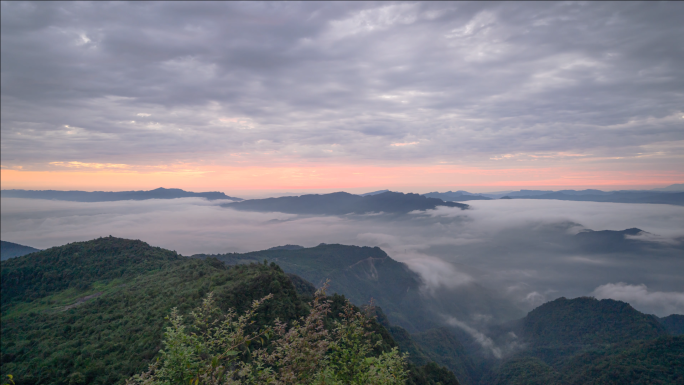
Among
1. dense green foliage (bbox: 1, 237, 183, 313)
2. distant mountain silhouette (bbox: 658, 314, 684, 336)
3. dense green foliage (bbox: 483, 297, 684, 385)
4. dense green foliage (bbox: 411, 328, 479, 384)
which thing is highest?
dense green foliage (bbox: 1, 237, 183, 313)

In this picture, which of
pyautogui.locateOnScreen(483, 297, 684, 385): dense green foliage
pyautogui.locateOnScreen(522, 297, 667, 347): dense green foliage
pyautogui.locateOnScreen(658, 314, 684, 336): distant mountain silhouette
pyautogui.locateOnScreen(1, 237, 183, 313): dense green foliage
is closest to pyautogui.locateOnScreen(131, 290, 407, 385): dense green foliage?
pyautogui.locateOnScreen(1, 237, 183, 313): dense green foliage

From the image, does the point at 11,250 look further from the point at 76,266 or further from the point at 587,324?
the point at 587,324

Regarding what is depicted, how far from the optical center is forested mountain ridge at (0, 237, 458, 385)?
2155 cm

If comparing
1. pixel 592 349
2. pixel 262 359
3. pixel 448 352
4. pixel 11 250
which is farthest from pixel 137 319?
pixel 11 250

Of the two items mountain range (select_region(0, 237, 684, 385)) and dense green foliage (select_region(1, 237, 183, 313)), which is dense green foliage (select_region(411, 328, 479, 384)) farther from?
dense green foliage (select_region(1, 237, 183, 313))

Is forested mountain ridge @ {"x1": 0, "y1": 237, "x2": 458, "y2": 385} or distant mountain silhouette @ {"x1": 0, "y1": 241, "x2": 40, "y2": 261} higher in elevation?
forested mountain ridge @ {"x1": 0, "y1": 237, "x2": 458, "y2": 385}

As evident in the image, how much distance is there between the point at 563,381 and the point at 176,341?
98801mm

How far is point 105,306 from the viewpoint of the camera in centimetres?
3322

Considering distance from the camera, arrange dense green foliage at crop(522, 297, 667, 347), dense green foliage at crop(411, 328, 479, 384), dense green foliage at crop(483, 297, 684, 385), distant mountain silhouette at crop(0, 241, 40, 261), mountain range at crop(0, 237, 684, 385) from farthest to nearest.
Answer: distant mountain silhouette at crop(0, 241, 40, 261) < dense green foliage at crop(522, 297, 667, 347) < dense green foliage at crop(411, 328, 479, 384) < dense green foliage at crop(483, 297, 684, 385) < mountain range at crop(0, 237, 684, 385)

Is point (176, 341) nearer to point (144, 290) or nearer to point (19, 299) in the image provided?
point (144, 290)

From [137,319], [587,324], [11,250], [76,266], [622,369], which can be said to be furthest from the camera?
[11,250]

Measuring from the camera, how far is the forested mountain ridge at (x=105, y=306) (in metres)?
21.5

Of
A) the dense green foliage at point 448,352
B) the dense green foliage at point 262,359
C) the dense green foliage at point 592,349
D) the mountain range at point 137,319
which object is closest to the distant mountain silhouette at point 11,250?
the mountain range at point 137,319

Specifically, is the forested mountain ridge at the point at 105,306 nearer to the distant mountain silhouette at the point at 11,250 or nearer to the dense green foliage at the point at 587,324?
the dense green foliage at the point at 587,324
